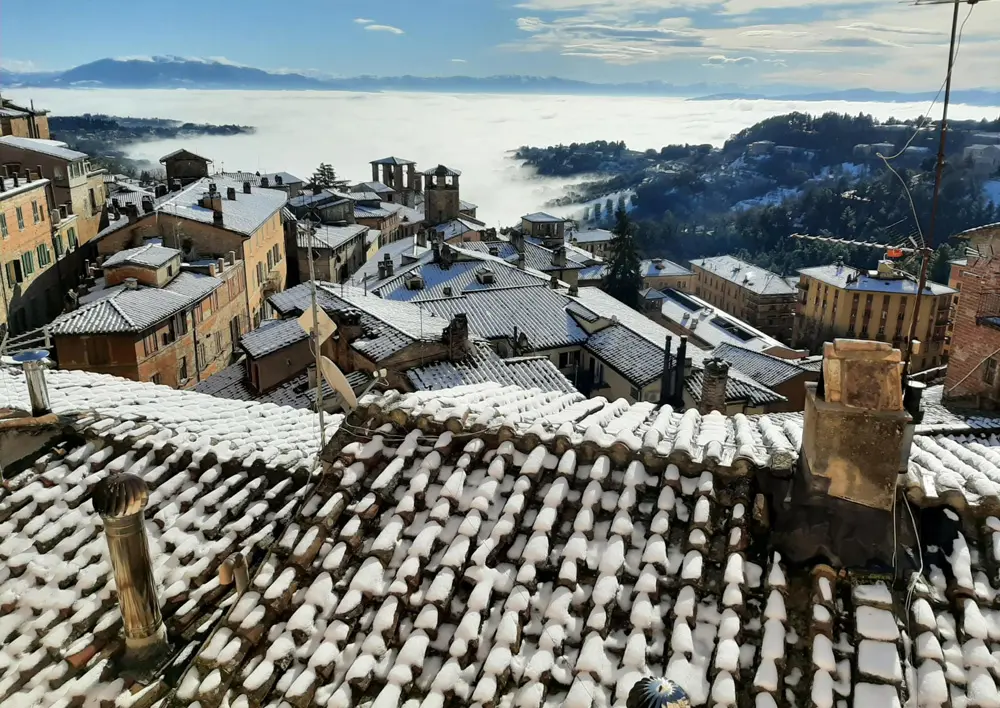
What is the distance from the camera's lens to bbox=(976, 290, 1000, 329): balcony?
16.1 metres

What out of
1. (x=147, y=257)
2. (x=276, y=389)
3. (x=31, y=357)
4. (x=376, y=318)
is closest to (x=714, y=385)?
(x=376, y=318)

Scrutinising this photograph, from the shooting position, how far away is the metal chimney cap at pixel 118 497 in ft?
13.8

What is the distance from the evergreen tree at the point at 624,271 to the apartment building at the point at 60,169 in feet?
108

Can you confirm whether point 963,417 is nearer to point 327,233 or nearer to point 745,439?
point 745,439

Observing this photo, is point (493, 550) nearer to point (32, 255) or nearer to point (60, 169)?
point (32, 255)

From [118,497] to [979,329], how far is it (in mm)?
17975

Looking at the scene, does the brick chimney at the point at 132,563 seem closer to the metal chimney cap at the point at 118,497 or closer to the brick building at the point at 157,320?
the metal chimney cap at the point at 118,497

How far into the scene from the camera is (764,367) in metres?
29.5

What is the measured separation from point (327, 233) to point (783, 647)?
139 feet

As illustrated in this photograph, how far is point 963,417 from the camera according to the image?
14492 mm

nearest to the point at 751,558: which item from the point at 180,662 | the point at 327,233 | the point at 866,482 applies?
the point at 866,482

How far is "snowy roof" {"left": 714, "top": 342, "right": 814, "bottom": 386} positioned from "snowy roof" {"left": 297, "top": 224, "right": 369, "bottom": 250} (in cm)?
2328

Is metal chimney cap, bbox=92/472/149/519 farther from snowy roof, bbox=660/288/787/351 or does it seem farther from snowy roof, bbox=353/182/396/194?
snowy roof, bbox=353/182/396/194

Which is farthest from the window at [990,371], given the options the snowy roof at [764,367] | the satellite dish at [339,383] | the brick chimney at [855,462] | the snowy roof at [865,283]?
the snowy roof at [865,283]
